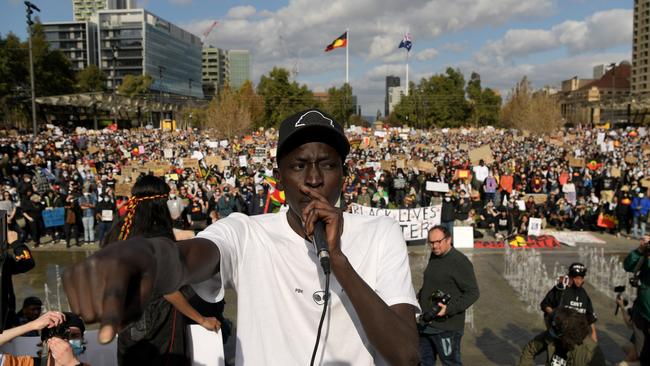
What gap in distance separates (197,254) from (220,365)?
7.49ft

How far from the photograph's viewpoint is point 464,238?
1398cm

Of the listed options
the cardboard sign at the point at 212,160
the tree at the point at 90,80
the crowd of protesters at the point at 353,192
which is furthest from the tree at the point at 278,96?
the cardboard sign at the point at 212,160

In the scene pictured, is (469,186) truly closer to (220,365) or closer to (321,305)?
(220,365)

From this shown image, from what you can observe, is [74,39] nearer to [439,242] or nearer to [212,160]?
[212,160]

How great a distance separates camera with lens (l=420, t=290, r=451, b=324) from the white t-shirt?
3.23 meters

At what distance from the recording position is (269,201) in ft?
43.4

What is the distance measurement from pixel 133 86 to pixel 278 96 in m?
32.3

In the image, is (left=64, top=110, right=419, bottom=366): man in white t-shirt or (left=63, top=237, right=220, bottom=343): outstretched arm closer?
(left=63, top=237, right=220, bottom=343): outstretched arm

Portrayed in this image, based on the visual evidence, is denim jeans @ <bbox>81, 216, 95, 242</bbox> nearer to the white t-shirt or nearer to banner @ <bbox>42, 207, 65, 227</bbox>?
A: banner @ <bbox>42, 207, 65, 227</bbox>

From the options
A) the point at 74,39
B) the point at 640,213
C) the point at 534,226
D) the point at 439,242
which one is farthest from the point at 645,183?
the point at 74,39

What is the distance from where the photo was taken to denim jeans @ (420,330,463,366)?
502 centimetres

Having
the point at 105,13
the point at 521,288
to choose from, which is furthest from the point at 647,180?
the point at 105,13

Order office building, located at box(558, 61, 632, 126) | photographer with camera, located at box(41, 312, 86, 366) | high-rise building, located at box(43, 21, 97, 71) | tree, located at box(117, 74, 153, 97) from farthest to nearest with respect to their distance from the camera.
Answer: high-rise building, located at box(43, 21, 97, 71) < office building, located at box(558, 61, 632, 126) < tree, located at box(117, 74, 153, 97) < photographer with camera, located at box(41, 312, 86, 366)

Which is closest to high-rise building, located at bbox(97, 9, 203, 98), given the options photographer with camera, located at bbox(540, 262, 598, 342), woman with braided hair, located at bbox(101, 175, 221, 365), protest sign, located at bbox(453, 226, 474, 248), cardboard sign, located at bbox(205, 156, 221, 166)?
cardboard sign, located at bbox(205, 156, 221, 166)
